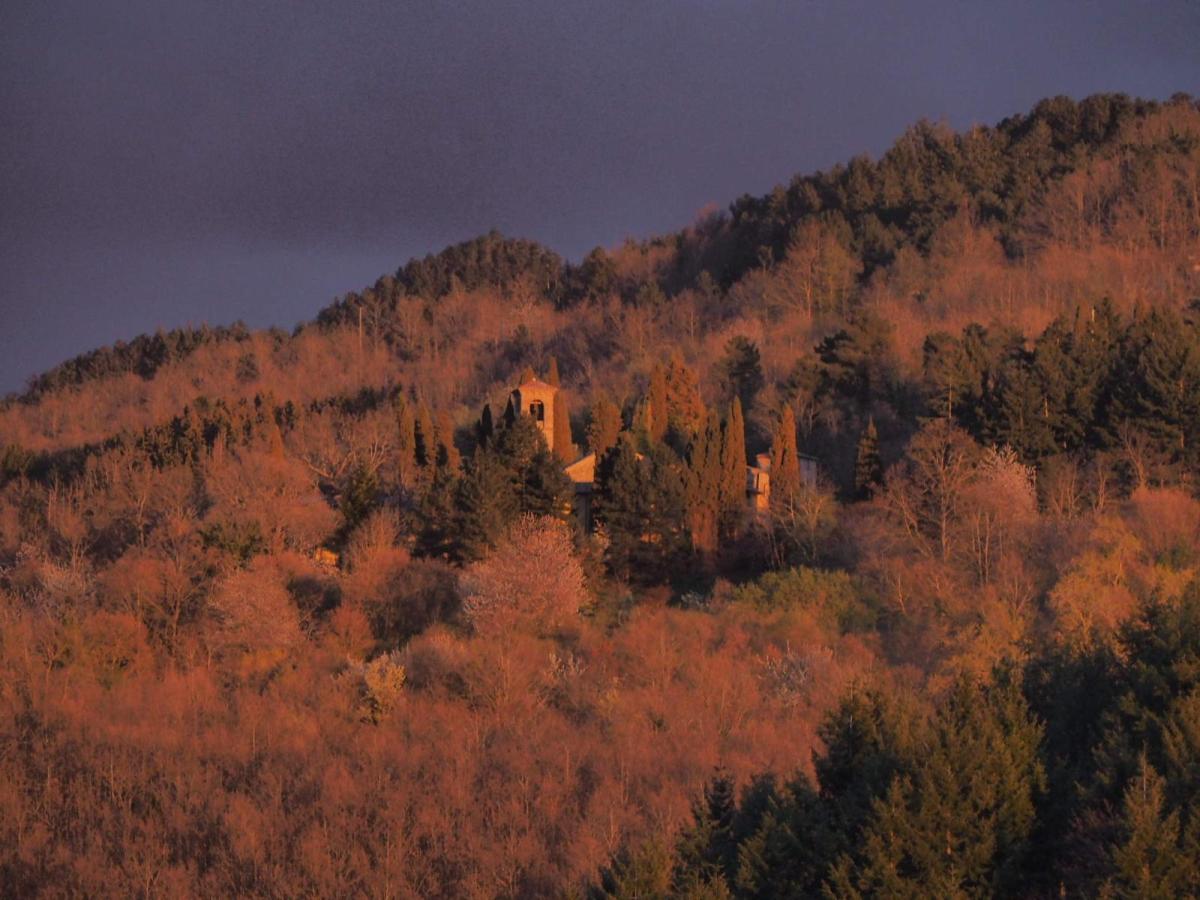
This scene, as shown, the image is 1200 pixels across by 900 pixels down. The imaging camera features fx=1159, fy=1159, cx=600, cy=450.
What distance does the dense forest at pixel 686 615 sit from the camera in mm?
11023

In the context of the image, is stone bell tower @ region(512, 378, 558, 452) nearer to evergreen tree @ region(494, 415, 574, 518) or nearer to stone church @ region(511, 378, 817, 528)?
stone church @ region(511, 378, 817, 528)

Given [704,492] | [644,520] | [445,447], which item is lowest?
[644,520]

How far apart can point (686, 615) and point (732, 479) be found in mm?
7777

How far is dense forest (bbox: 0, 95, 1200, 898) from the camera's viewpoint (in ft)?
36.2

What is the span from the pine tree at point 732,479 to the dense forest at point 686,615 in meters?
0.12

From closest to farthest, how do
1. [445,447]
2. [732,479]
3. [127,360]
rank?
1. [732,479]
2. [445,447]
3. [127,360]

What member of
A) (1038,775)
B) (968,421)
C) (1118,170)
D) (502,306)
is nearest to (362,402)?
(502,306)

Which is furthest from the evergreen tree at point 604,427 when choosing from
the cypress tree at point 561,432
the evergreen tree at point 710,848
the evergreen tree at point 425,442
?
the evergreen tree at point 710,848

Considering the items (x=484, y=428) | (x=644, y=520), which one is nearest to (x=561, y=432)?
(x=484, y=428)

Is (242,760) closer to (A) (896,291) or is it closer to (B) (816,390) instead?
(B) (816,390)

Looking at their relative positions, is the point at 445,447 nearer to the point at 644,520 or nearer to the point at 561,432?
the point at 561,432

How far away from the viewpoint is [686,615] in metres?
29.4

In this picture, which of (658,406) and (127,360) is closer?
(658,406)

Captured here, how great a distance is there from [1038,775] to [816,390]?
1299 inches
